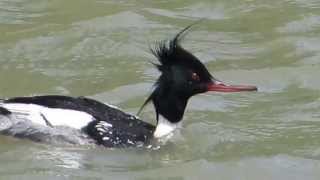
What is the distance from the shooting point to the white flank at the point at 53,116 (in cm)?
974

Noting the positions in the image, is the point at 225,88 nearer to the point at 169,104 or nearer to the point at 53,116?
the point at 169,104

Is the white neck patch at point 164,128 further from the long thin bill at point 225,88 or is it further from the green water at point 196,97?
the long thin bill at point 225,88

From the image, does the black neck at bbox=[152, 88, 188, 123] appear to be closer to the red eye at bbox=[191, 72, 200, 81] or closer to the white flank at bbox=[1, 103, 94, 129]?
the red eye at bbox=[191, 72, 200, 81]

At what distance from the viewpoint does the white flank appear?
974 centimetres

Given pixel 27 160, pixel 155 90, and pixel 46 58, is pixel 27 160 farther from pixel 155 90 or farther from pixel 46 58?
pixel 46 58

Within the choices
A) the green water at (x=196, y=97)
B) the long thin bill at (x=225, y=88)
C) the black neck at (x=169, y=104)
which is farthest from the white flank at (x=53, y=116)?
the long thin bill at (x=225, y=88)

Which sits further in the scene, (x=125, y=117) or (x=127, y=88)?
(x=127, y=88)

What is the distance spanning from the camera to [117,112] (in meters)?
9.97

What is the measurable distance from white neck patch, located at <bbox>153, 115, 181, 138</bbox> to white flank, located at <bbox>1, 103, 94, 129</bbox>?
1.91ft

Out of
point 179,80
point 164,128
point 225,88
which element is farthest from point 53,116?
point 225,88

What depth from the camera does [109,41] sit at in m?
12.2

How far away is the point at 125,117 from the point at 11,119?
Answer: 3.14 ft

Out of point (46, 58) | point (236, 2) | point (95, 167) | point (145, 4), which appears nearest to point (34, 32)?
point (46, 58)

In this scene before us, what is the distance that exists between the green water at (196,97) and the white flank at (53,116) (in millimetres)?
207
